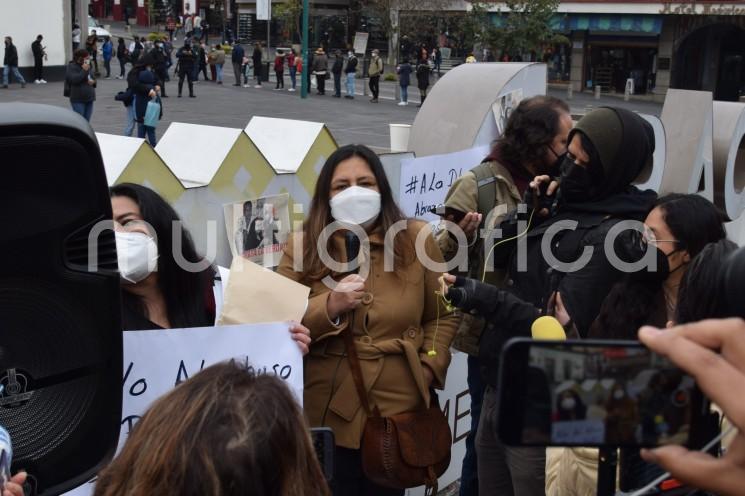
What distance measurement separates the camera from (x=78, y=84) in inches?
634

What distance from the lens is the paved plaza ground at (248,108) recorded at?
786 inches

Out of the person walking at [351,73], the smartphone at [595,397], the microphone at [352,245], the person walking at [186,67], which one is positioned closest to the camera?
the smartphone at [595,397]

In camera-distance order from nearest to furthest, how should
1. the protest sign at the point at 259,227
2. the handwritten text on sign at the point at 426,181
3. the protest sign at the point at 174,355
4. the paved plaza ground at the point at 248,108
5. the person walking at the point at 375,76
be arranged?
the protest sign at the point at 174,355, the protest sign at the point at 259,227, the handwritten text on sign at the point at 426,181, the paved plaza ground at the point at 248,108, the person walking at the point at 375,76

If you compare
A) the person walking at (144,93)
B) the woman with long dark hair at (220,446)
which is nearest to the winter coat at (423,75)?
the person walking at (144,93)

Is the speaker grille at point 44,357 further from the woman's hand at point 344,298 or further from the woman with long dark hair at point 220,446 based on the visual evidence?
the woman's hand at point 344,298

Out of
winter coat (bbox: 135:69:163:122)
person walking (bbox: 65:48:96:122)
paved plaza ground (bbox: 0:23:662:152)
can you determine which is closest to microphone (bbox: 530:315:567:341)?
winter coat (bbox: 135:69:163:122)

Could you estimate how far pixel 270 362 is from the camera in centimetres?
281

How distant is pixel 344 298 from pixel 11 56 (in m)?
24.4

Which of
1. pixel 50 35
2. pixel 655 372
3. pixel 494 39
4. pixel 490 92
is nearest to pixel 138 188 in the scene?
pixel 655 372

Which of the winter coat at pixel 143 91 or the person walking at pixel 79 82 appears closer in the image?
the winter coat at pixel 143 91

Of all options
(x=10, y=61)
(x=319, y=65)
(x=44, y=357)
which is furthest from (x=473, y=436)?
(x=319, y=65)

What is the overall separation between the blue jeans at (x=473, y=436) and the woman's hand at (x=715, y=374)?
8.05ft

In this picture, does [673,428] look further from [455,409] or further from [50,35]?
[50,35]

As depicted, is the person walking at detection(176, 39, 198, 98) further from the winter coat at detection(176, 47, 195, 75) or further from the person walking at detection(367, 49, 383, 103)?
the person walking at detection(367, 49, 383, 103)
